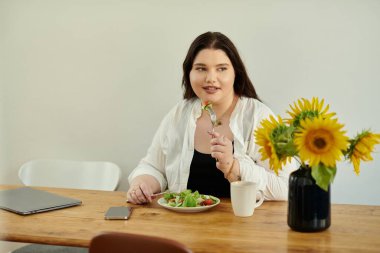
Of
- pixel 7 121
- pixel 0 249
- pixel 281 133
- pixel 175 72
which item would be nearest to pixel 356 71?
pixel 175 72

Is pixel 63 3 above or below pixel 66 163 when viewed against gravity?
above

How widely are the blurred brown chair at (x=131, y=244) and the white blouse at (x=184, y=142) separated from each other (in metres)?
0.89

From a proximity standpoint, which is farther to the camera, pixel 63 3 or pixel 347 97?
pixel 63 3

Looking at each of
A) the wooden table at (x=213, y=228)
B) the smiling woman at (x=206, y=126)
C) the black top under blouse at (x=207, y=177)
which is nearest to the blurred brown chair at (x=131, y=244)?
the wooden table at (x=213, y=228)

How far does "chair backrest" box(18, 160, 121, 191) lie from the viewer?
8.60 feet

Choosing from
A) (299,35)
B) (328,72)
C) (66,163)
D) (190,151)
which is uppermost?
(299,35)

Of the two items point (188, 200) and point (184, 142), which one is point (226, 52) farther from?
point (188, 200)

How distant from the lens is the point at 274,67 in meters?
2.47

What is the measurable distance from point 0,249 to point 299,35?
6.96ft

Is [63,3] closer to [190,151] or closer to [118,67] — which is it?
[118,67]

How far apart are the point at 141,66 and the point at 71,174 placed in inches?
28.4

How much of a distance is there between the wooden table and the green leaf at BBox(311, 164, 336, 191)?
160mm

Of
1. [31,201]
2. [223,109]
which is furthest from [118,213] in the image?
[223,109]

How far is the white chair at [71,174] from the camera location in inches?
103
